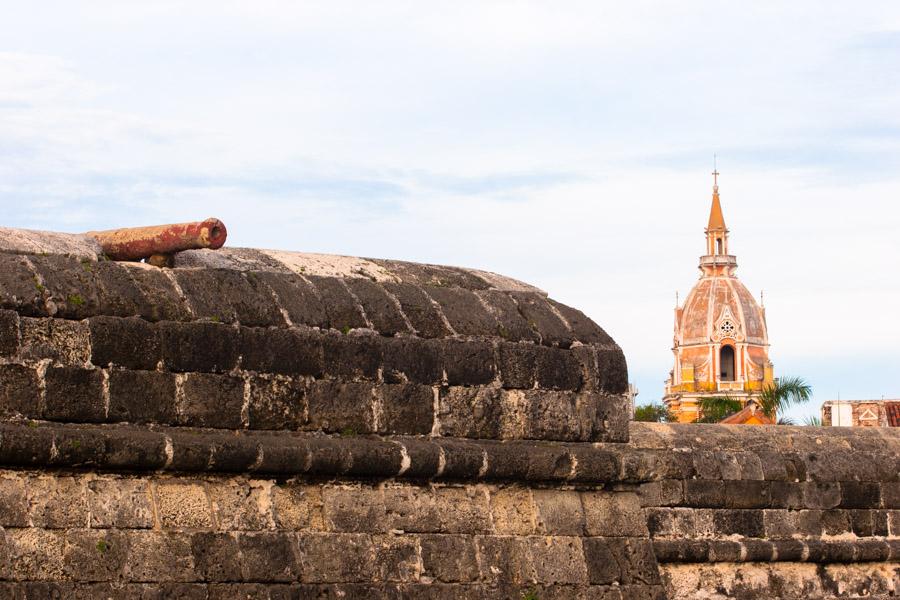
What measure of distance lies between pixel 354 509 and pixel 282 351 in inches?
30.9

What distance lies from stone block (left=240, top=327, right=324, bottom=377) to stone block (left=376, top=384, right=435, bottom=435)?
39cm

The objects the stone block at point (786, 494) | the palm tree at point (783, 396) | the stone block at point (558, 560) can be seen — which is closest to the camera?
the stone block at point (558, 560)

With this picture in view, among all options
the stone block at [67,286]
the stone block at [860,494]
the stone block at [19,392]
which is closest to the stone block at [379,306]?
the stone block at [67,286]

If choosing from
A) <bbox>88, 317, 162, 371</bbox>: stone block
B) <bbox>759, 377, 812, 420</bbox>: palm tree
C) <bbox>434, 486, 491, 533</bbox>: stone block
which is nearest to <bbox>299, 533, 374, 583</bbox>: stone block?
<bbox>434, 486, 491, 533</bbox>: stone block

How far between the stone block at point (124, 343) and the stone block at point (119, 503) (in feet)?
1.58

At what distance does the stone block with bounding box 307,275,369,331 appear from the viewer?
831cm

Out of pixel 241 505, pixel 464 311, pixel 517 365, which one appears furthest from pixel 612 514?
pixel 241 505

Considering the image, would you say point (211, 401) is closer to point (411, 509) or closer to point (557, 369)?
point (411, 509)

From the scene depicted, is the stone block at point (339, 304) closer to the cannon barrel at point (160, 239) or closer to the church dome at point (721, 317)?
the cannon barrel at point (160, 239)

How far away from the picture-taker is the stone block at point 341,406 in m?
8.09

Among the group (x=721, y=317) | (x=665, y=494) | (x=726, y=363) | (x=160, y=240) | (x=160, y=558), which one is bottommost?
(x=160, y=558)

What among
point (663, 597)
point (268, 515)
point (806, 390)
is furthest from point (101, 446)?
point (806, 390)

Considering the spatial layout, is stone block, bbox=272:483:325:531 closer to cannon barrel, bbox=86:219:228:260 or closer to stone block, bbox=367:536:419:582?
stone block, bbox=367:536:419:582

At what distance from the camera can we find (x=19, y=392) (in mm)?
7223
